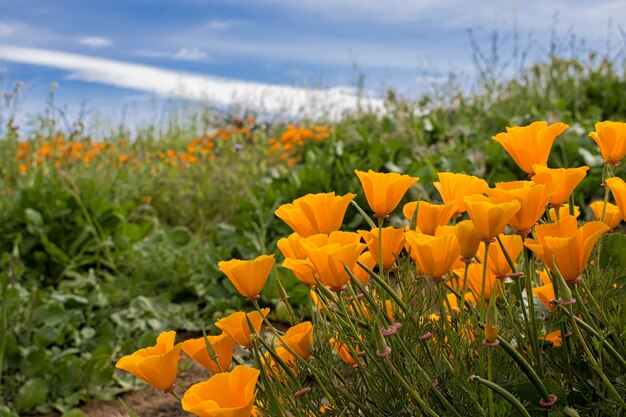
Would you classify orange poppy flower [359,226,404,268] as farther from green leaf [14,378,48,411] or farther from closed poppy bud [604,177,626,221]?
green leaf [14,378,48,411]

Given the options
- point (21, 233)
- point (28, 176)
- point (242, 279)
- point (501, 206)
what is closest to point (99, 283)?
point (21, 233)

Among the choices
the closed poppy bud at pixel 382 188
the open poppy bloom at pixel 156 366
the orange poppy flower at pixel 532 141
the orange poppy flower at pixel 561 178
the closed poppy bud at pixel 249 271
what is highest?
the orange poppy flower at pixel 532 141

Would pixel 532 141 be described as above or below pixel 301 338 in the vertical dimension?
above

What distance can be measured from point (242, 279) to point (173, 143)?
8834 mm

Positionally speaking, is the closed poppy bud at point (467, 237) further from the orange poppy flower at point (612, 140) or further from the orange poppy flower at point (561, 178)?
the orange poppy flower at point (612, 140)

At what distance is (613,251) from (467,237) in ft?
1.51

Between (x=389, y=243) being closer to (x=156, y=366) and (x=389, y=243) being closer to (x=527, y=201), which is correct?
(x=527, y=201)

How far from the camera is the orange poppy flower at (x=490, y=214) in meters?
1.16

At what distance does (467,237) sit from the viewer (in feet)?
4.04

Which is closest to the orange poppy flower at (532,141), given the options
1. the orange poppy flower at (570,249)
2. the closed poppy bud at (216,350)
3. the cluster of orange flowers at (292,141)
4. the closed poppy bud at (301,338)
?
the orange poppy flower at (570,249)

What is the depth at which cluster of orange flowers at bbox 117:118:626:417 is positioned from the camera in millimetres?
1172

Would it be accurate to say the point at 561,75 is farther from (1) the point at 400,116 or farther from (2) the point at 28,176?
(2) the point at 28,176

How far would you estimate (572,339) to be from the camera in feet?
4.48

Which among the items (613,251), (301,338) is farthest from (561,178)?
(301,338)
